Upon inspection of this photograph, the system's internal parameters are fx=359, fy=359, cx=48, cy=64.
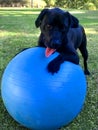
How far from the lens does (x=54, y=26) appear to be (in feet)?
17.8

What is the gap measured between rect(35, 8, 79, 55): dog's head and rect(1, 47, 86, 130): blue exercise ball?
0.37 metres

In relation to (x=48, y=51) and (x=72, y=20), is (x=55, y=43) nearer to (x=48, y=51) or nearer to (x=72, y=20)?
(x=48, y=51)

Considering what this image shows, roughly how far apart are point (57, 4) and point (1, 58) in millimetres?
31814

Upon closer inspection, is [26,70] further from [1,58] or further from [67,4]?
[67,4]

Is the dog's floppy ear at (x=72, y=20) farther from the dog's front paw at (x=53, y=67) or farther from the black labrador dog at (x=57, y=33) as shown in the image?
the dog's front paw at (x=53, y=67)

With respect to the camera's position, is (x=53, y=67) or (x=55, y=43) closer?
(x=53, y=67)

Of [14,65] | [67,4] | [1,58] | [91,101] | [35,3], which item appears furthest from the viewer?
[35,3]

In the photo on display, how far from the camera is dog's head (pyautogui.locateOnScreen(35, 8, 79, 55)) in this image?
5260 mm

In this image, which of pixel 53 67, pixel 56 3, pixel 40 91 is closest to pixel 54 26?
pixel 53 67

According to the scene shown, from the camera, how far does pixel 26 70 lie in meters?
4.69

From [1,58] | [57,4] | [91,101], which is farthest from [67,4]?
[91,101]

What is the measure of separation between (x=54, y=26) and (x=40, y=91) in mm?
1282

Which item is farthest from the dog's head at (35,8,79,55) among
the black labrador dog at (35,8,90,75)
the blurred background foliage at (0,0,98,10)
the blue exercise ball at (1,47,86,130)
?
the blurred background foliage at (0,0,98,10)

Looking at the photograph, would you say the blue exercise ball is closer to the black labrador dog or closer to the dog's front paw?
the dog's front paw
